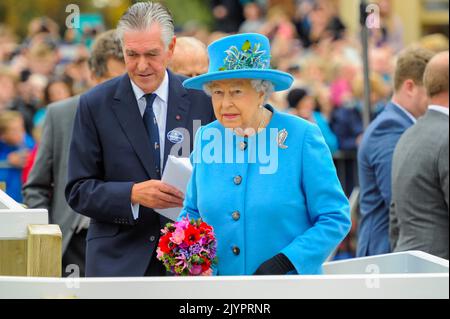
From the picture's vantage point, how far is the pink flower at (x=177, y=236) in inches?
153

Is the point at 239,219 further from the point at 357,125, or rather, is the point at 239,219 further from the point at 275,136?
the point at 357,125

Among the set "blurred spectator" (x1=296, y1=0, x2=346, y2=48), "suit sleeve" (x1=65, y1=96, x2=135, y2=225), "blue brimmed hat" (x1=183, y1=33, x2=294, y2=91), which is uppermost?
"blurred spectator" (x1=296, y1=0, x2=346, y2=48)

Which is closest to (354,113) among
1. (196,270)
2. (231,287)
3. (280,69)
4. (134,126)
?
(280,69)

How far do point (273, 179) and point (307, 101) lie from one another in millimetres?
6592

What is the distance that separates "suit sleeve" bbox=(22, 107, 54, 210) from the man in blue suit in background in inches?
68.5

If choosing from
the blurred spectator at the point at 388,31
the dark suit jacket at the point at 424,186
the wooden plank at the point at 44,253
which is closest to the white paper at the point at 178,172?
the wooden plank at the point at 44,253

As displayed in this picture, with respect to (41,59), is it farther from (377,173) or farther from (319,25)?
(377,173)

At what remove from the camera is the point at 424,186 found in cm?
541

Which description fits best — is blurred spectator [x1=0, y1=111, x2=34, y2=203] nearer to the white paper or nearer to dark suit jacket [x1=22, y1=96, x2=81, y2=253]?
dark suit jacket [x1=22, y1=96, x2=81, y2=253]

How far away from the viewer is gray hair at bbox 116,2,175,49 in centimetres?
476

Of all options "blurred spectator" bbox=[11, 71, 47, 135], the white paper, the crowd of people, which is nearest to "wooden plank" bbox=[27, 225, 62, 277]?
the white paper

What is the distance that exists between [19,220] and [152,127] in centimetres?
109

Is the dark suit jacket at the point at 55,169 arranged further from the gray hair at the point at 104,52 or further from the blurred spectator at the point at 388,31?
the blurred spectator at the point at 388,31
